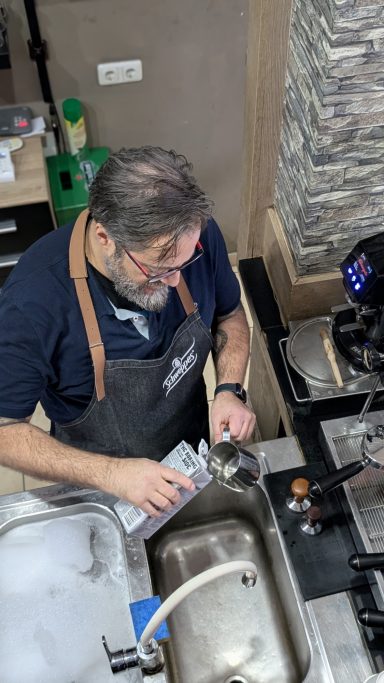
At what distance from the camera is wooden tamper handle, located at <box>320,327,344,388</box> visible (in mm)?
1807

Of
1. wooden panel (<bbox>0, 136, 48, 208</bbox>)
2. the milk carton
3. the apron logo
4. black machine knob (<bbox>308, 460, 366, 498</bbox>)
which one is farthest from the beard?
wooden panel (<bbox>0, 136, 48, 208</bbox>)

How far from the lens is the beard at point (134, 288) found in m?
1.51

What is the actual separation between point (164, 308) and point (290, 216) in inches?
19.6

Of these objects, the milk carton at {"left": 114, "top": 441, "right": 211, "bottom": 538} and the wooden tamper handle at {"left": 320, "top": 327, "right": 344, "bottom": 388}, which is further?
the wooden tamper handle at {"left": 320, "top": 327, "right": 344, "bottom": 388}

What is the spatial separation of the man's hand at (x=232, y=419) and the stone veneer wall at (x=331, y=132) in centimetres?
44

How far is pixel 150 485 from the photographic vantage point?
151 cm

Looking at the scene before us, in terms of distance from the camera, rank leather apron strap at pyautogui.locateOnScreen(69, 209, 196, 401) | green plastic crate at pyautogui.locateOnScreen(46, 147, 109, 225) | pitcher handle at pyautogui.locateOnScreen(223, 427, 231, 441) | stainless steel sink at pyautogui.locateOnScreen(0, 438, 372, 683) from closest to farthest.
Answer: stainless steel sink at pyautogui.locateOnScreen(0, 438, 372, 683)
leather apron strap at pyautogui.locateOnScreen(69, 209, 196, 401)
pitcher handle at pyautogui.locateOnScreen(223, 427, 231, 441)
green plastic crate at pyautogui.locateOnScreen(46, 147, 109, 225)

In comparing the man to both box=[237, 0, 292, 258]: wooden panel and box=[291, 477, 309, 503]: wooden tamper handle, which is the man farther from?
box=[237, 0, 292, 258]: wooden panel

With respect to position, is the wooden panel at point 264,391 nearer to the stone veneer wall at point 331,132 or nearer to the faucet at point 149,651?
the stone veneer wall at point 331,132

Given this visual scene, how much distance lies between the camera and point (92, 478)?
1.59 metres

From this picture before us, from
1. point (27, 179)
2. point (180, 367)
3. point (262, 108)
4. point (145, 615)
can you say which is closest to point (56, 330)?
point (180, 367)

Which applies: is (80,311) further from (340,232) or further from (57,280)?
(340,232)

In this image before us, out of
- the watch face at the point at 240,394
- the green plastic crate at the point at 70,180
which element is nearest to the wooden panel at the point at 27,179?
the green plastic crate at the point at 70,180

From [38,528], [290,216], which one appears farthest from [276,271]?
[38,528]
